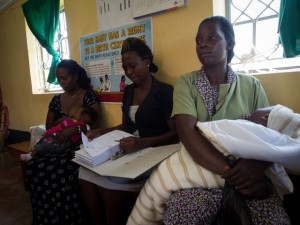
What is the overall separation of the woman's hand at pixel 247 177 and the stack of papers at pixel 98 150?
0.60 meters

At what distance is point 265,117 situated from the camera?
95 centimetres

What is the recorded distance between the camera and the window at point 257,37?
137 centimetres

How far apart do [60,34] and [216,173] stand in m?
2.50

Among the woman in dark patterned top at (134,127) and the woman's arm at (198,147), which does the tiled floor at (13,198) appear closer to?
the woman in dark patterned top at (134,127)

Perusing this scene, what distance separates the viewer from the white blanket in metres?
0.81

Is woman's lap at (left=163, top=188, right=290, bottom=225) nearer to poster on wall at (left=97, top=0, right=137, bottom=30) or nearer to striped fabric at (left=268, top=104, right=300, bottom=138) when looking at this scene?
striped fabric at (left=268, top=104, right=300, bottom=138)

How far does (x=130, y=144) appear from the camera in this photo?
1.28m

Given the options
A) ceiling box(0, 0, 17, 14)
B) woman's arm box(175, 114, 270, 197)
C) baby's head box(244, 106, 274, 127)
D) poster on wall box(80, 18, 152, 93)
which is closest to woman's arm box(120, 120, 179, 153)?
woman's arm box(175, 114, 270, 197)

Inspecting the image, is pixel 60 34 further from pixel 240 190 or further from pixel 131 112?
pixel 240 190

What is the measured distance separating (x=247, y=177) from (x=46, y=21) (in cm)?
258

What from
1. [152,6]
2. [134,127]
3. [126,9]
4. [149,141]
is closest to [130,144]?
[149,141]

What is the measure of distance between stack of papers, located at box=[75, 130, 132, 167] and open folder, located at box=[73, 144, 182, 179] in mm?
24

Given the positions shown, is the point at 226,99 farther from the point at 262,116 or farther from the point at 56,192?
the point at 56,192

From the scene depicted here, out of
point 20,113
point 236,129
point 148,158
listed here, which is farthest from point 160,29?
point 20,113
